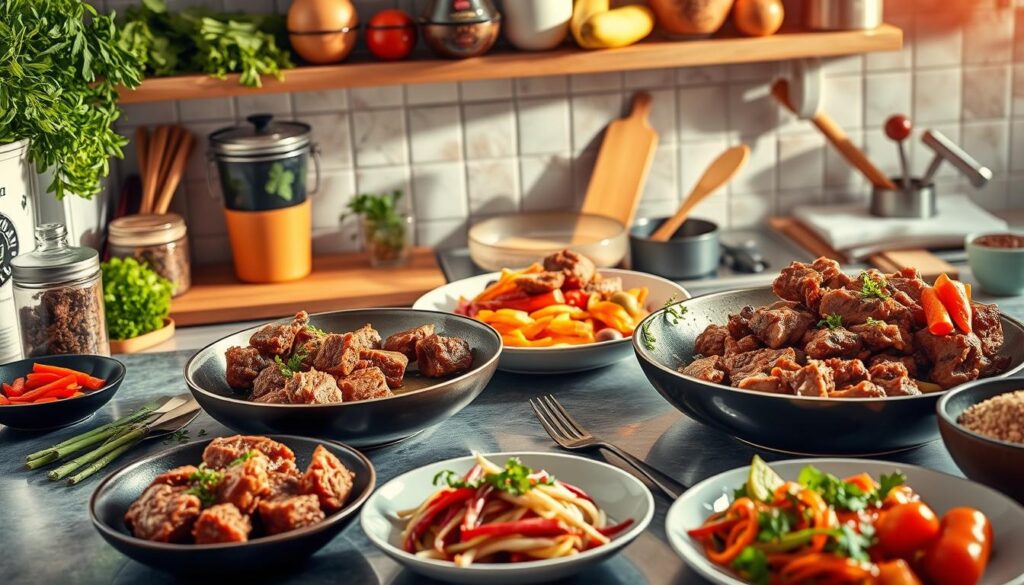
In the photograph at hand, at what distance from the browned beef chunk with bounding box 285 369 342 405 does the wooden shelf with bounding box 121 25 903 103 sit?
1255 mm

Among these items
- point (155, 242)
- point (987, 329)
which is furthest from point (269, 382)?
point (155, 242)

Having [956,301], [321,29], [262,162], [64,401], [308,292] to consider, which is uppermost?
[321,29]

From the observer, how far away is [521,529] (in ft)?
4.19

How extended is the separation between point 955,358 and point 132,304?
1.61 meters

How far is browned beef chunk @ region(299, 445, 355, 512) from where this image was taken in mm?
1371

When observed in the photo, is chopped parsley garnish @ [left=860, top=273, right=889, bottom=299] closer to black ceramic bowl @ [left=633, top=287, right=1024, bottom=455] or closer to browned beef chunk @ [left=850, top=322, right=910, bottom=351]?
browned beef chunk @ [left=850, top=322, right=910, bottom=351]

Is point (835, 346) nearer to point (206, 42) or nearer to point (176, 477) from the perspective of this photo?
point (176, 477)

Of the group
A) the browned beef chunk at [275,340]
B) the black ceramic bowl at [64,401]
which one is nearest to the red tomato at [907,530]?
the browned beef chunk at [275,340]

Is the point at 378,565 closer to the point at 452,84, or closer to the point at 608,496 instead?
the point at 608,496

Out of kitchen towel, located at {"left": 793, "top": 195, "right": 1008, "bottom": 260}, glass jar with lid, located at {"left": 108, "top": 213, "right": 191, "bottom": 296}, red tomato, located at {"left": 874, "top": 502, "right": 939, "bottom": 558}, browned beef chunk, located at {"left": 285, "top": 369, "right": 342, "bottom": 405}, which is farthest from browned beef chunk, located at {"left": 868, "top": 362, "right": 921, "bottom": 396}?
glass jar with lid, located at {"left": 108, "top": 213, "right": 191, "bottom": 296}

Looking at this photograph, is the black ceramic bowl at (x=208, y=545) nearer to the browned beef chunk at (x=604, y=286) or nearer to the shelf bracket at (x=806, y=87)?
the browned beef chunk at (x=604, y=286)

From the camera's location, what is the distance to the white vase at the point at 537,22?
283 cm

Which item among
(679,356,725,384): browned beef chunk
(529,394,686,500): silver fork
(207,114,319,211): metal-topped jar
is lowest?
(529,394,686,500): silver fork

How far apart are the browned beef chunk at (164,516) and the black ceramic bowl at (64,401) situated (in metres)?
0.47
